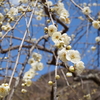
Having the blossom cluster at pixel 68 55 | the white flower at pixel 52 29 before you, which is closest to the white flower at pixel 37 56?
the white flower at pixel 52 29

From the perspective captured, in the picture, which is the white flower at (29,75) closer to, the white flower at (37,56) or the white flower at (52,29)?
the white flower at (37,56)

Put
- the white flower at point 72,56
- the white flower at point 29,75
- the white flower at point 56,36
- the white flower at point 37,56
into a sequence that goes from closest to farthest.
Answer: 1. the white flower at point 72,56
2. the white flower at point 56,36
3. the white flower at point 29,75
4. the white flower at point 37,56

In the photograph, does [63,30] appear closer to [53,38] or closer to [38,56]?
[38,56]

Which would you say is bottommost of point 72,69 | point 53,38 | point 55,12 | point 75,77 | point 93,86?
point 93,86

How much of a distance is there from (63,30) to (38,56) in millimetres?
1180

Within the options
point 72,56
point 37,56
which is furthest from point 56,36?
point 37,56

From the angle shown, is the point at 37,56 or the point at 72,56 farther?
the point at 37,56

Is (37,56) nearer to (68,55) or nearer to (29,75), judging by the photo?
(29,75)

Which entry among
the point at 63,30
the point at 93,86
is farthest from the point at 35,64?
the point at 93,86

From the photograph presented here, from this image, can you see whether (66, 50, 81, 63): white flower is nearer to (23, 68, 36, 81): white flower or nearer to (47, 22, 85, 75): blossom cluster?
(47, 22, 85, 75): blossom cluster

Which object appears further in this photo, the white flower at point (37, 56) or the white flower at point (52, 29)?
the white flower at point (37, 56)

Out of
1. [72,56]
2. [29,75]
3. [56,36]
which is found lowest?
[29,75]

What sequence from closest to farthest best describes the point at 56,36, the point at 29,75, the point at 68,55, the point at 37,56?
the point at 68,55, the point at 56,36, the point at 29,75, the point at 37,56

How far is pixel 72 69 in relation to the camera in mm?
842
